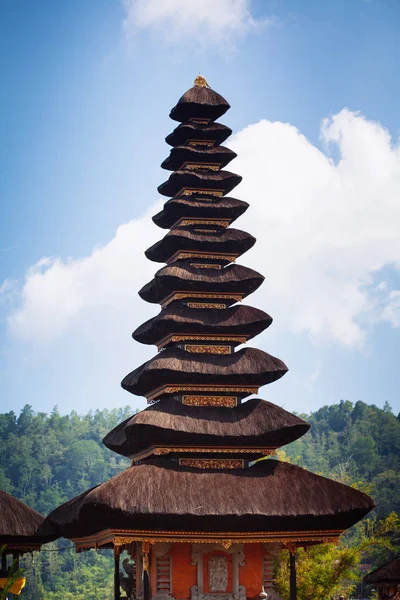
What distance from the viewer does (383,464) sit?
99312 mm

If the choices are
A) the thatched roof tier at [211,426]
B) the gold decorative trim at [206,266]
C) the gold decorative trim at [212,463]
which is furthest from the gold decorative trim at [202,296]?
the gold decorative trim at [212,463]

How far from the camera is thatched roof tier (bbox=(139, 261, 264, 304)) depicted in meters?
29.2

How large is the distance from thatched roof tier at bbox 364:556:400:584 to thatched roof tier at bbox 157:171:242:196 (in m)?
15.4

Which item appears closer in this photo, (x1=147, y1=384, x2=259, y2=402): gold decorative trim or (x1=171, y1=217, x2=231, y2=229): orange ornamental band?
(x1=147, y1=384, x2=259, y2=402): gold decorative trim

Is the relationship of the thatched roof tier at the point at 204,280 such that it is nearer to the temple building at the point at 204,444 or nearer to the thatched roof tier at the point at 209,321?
the temple building at the point at 204,444

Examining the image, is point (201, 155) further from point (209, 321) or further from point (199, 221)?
point (209, 321)

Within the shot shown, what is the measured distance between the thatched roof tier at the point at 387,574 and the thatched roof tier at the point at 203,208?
1474 centimetres

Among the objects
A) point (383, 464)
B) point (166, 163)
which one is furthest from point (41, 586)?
point (166, 163)

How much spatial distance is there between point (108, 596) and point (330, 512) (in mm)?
64546

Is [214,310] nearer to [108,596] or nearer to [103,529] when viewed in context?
[103,529]

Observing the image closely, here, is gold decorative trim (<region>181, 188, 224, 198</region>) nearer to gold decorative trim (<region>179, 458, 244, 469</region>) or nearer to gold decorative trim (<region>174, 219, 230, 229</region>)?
gold decorative trim (<region>174, 219, 230, 229</region>)

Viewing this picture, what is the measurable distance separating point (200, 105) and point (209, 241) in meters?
4.48

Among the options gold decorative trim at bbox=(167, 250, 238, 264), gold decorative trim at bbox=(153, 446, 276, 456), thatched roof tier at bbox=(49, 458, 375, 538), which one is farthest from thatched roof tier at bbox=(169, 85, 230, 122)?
thatched roof tier at bbox=(49, 458, 375, 538)

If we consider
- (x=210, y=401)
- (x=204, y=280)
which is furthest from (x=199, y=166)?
(x=210, y=401)
